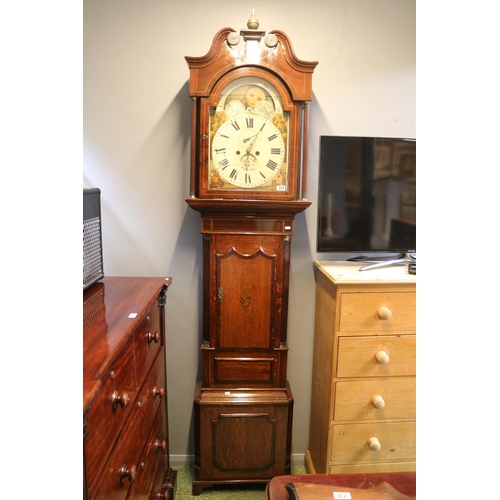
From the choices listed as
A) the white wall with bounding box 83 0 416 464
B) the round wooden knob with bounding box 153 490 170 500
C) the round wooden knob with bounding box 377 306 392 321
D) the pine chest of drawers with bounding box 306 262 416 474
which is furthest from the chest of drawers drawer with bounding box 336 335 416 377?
the round wooden knob with bounding box 153 490 170 500

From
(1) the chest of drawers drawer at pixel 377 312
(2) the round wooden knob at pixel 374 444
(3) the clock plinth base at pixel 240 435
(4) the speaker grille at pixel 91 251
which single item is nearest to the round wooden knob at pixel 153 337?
(4) the speaker grille at pixel 91 251

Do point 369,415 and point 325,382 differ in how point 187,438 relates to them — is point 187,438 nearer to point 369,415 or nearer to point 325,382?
point 325,382

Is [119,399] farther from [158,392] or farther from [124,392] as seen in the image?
[158,392]

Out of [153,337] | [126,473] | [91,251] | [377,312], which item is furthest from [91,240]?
[377,312]

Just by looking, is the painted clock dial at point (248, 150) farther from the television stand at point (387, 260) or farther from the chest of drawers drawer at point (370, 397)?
the chest of drawers drawer at point (370, 397)

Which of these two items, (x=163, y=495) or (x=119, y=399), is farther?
(x=163, y=495)

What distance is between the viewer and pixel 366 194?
6.18ft

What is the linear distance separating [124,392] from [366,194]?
4.49 ft

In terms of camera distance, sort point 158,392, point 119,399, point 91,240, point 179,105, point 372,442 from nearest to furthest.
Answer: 1. point 119,399
2. point 91,240
3. point 158,392
4. point 372,442
5. point 179,105

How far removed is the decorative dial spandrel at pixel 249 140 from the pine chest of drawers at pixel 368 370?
53 centimetres
